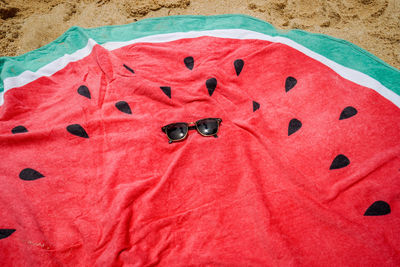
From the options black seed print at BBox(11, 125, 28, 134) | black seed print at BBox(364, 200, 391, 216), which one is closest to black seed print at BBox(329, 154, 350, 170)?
black seed print at BBox(364, 200, 391, 216)

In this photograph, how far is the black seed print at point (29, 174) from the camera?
954mm

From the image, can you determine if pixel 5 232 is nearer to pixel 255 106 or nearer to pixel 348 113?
pixel 255 106

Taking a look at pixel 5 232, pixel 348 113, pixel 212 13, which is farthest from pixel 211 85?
pixel 5 232

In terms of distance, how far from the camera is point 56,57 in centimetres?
146

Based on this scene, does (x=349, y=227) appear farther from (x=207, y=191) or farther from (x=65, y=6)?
(x=65, y=6)

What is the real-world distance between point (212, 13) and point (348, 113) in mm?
1365

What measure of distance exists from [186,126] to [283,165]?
556 millimetres

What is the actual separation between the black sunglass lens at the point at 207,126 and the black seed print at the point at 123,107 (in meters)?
0.43

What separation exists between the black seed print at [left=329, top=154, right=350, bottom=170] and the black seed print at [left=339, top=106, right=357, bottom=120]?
220 mm

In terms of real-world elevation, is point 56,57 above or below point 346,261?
above

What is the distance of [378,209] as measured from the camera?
35.1 inches

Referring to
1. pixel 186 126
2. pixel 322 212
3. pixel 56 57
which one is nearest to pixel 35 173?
pixel 186 126

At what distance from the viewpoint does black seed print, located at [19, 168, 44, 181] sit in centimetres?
95

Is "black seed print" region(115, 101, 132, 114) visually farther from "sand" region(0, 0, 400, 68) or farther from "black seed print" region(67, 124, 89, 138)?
"sand" region(0, 0, 400, 68)
